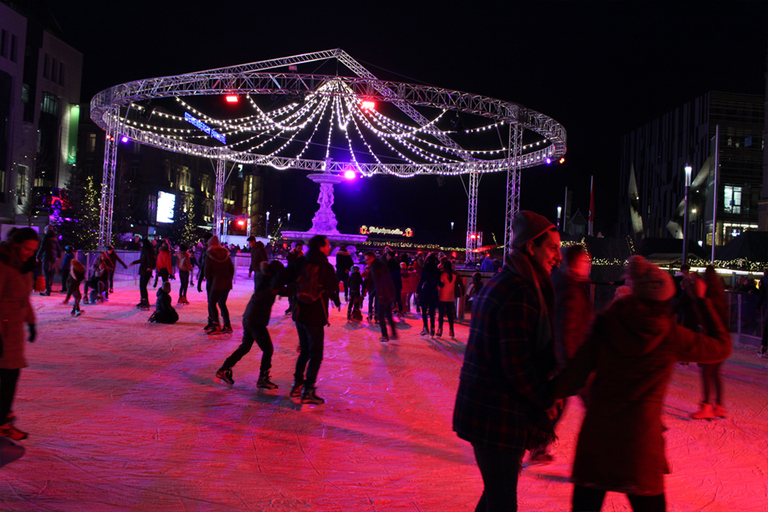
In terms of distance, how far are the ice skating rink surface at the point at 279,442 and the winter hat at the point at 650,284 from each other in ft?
5.70

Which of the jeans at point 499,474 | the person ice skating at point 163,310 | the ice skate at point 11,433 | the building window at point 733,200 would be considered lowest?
the ice skate at point 11,433

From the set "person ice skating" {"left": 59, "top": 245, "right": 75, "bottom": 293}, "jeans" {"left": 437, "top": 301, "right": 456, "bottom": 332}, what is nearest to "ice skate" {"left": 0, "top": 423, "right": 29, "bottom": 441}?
"jeans" {"left": 437, "top": 301, "right": 456, "bottom": 332}

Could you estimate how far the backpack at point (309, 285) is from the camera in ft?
17.1

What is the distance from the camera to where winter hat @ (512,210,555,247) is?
7.22 feet

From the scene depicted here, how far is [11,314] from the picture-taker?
12.8 ft

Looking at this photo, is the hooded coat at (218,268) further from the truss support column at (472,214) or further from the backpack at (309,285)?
the truss support column at (472,214)

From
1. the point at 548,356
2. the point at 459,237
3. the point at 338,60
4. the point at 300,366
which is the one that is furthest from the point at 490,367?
the point at 459,237

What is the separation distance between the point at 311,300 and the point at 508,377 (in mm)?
3408

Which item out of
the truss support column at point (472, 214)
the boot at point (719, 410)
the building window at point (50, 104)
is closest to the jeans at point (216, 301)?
the boot at point (719, 410)

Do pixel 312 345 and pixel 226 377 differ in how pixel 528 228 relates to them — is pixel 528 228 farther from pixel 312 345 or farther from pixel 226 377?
pixel 226 377

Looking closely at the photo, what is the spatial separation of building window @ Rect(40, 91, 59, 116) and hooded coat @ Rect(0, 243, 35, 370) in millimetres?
36639

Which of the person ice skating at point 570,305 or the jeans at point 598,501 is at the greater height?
the person ice skating at point 570,305

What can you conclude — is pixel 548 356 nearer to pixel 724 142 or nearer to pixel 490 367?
pixel 490 367

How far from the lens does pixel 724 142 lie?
127 ft
